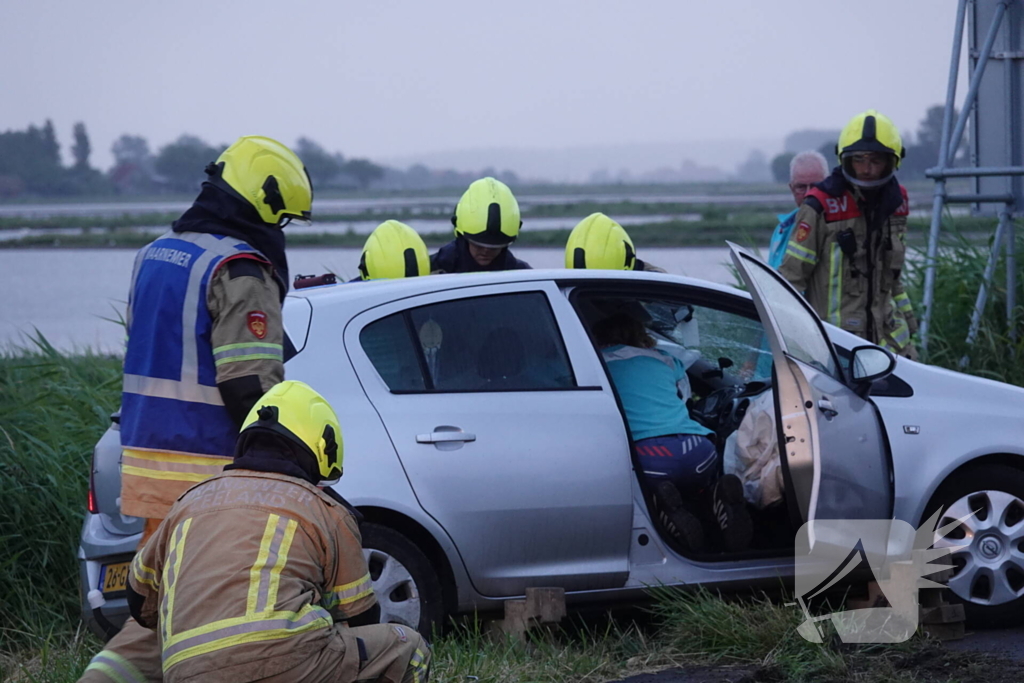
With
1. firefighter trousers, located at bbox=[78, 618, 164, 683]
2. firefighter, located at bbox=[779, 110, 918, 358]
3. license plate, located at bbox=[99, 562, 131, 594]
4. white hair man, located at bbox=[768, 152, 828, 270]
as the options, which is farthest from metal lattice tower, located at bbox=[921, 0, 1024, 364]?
firefighter trousers, located at bbox=[78, 618, 164, 683]

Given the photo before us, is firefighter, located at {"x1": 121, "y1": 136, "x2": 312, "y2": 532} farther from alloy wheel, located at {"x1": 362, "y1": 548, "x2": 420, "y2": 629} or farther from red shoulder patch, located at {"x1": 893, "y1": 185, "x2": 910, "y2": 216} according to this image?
red shoulder patch, located at {"x1": 893, "y1": 185, "x2": 910, "y2": 216}

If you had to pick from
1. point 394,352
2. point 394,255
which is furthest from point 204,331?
point 394,255

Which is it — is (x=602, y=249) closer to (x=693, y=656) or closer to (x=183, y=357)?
(x=693, y=656)

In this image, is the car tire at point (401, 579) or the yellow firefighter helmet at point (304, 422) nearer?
the yellow firefighter helmet at point (304, 422)

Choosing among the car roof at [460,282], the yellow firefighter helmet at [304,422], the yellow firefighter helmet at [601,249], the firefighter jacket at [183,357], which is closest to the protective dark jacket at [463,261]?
the yellow firefighter helmet at [601,249]

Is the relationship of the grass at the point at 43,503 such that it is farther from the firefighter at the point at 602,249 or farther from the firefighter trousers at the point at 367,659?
the firefighter at the point at 602,249

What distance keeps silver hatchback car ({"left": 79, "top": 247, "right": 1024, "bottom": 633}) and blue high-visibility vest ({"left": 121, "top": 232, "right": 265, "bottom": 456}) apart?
1.37 ft

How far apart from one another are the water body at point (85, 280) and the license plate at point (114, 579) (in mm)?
4322

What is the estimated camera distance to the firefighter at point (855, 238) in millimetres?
6180

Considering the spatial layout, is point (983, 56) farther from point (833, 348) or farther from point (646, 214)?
point (646, 214)

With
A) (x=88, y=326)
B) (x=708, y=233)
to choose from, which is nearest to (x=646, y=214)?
(x=708, y=233)

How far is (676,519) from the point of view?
14.3 feet

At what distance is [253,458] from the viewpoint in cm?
280

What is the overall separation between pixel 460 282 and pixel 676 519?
1.20 metres
